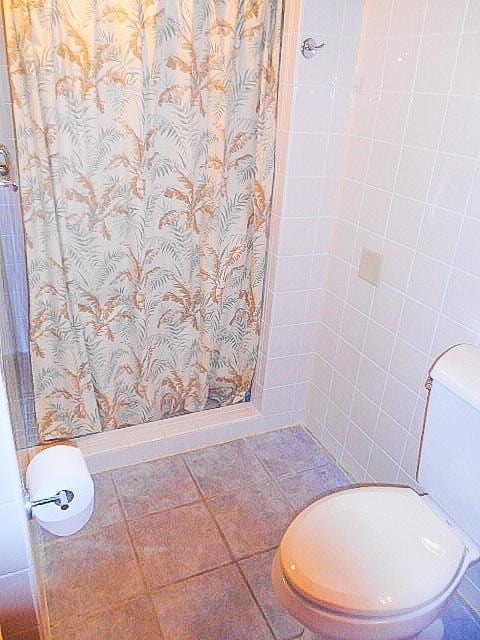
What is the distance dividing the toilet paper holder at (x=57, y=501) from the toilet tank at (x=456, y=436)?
3.05ft

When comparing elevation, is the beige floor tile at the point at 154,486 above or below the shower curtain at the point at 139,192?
below

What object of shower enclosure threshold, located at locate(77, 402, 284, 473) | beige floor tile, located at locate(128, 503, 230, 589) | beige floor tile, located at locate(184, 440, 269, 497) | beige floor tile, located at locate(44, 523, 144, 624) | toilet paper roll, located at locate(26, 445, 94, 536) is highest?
toilet paper roll, located at locate(26, 445, 94, 536)

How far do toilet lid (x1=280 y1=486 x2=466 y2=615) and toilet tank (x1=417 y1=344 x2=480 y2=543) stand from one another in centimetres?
6

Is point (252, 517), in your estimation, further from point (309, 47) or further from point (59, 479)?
point (309, 47)

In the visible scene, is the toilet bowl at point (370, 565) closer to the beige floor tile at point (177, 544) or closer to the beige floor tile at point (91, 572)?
the beige floor tile at point (177, 544)

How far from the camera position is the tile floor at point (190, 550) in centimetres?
141

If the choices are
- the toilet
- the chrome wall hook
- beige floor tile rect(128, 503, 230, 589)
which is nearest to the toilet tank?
A: the toilet

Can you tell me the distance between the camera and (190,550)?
163 cm

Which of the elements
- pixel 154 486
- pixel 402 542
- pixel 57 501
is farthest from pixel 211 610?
pixel 57 501

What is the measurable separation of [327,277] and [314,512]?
38.7 inches

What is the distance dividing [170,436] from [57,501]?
3.46 feet

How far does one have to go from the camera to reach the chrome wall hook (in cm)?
157

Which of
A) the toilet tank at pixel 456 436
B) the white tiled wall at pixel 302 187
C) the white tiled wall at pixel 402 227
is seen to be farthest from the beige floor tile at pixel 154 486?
the toilet tank at pixel 456 436

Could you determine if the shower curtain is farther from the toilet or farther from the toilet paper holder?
the toilet
